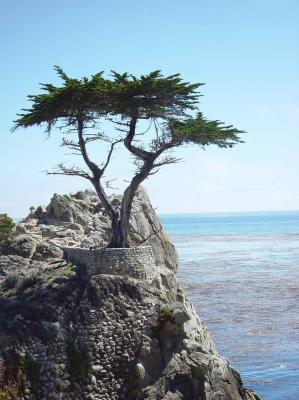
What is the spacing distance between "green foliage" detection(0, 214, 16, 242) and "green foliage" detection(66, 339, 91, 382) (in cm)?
1061

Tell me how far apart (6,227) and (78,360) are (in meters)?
12.2

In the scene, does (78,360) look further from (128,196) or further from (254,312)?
(254,312)

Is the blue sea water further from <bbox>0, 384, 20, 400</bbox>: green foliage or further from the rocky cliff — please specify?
<bbox>0, 384, 20, 400</bbox>: green foliage

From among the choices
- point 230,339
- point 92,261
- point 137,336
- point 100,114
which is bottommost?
point 230,339

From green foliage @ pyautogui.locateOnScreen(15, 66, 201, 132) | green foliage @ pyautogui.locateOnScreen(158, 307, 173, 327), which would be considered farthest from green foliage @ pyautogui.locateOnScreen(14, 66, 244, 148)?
green foliage @ pyautogui.locateOnScreen(158, 307, 173, 327)

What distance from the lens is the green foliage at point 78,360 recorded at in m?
24.0

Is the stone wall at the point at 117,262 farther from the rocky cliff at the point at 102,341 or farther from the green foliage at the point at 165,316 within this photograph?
the green foliage at the point at 165,316

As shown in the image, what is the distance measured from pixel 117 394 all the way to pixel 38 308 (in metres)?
4.47

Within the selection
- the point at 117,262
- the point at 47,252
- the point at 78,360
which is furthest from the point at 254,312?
the point at 78,360

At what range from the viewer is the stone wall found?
27.5m

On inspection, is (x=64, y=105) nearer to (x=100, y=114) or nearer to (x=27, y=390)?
(x=100, y=114)

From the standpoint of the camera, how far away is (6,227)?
34.4 metres

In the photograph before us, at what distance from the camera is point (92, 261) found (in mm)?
27734

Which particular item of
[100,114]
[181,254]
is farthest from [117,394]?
[181,254]
